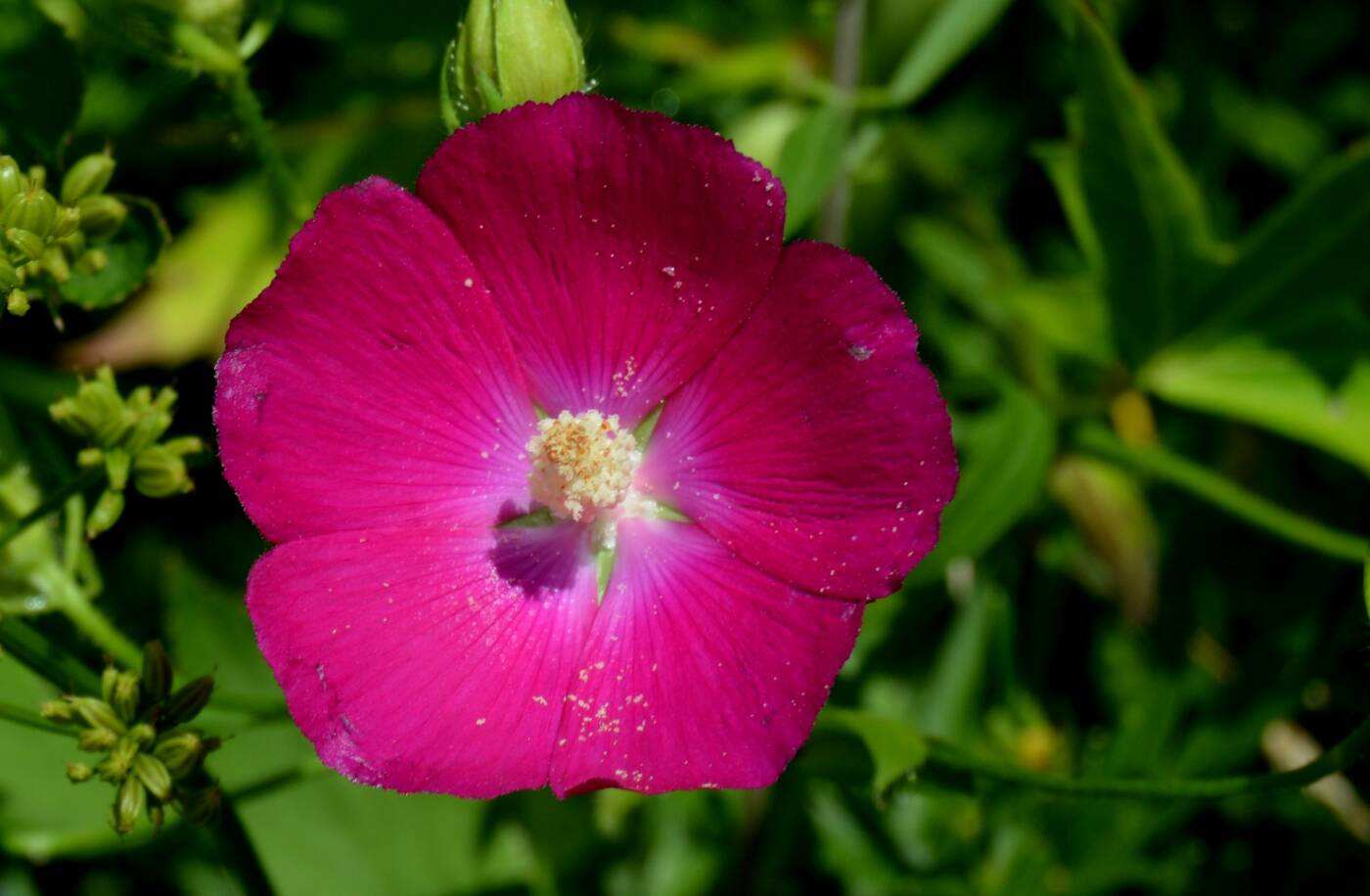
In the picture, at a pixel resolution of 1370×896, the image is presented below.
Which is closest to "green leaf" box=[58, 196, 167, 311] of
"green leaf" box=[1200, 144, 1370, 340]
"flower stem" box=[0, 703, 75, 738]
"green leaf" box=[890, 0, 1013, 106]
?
"flower stem" box=[0, 703, 75, 738]

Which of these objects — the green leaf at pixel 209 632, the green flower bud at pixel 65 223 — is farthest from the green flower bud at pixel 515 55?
the green leaf at pixel 209 632

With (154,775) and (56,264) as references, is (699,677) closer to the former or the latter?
(154,775)

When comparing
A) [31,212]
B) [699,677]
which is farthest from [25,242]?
[699,677]

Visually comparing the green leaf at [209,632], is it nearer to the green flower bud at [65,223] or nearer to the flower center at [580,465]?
the flower center at [580,465]

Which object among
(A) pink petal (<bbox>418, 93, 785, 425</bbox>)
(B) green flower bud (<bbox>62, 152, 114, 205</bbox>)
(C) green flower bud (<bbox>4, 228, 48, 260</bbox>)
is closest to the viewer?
(C) green flower bud (<bbox>4, 228, 48, 260</bbox>)

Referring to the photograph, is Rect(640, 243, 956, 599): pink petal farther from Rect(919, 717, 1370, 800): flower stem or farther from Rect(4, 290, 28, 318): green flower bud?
Rect(4, 290, 28, 318): green flower bud
